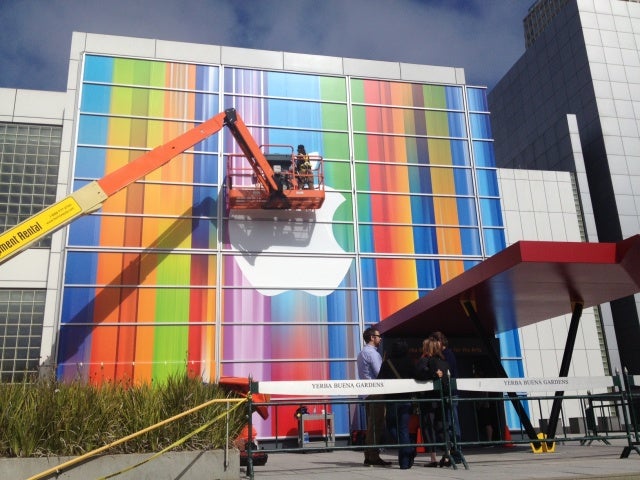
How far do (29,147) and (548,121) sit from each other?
3157 cm

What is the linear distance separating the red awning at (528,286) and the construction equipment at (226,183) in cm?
591

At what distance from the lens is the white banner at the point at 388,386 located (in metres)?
8.29

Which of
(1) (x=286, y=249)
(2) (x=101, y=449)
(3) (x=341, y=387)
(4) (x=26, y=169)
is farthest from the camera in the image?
(4) (x=26, y=169)

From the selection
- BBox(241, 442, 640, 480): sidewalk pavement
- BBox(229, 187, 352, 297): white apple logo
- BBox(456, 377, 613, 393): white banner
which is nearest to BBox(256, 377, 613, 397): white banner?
BBox(456, 377, 613, 393): white banner

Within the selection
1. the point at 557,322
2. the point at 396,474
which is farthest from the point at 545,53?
the point at 396,474

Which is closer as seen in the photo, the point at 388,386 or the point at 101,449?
the point at 101,449

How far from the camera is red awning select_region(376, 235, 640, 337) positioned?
10500 mm

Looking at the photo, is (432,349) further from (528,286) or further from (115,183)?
(115,183)

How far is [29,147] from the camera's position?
21.3 m

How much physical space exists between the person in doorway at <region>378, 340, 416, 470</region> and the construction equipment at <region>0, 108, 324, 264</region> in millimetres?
10929

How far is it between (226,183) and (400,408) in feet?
43.1

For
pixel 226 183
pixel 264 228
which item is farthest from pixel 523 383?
pixel 226 183

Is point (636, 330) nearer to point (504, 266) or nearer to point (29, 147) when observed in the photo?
point (504, 266)

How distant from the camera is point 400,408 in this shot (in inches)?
366
